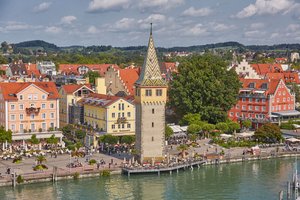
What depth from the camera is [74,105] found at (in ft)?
219

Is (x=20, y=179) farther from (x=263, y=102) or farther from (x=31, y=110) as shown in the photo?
(x=263, y=102)

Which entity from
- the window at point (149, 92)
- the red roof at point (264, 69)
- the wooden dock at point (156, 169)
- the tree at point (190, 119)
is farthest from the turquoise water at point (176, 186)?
the red roof at point (264, 69)

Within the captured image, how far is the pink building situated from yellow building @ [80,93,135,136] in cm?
482

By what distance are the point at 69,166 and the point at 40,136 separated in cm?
1145

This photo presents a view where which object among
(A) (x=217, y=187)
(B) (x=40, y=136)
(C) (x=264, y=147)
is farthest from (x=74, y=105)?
(A) (x=217, y=187)

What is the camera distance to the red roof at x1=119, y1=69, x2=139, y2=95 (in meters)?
74.5

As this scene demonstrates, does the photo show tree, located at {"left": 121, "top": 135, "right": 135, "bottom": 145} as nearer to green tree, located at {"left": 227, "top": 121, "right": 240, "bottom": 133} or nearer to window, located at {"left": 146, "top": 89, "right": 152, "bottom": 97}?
window, located at {"left": 146, "top": 89, "right": 152, "bottom": 97}

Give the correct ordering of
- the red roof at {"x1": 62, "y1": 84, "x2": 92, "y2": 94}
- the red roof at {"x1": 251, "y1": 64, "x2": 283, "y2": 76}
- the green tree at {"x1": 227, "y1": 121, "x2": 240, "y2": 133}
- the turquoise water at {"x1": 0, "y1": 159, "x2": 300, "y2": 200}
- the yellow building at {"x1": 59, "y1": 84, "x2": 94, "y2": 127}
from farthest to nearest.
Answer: the red roof at {"x1": 251, "y1": 64, "x2": 283, "y2": 76} < the red roof at {"x1": 62, "y1": 84, "x2": 92, "y2": 94} < the yellow building at {"x1": 59, "y1": 84, "x2": 94, "y2": 127} < the green tree at {"x1": 227, "y1": 121, "x2": 240, "y2": 133} < the turquoise water at {"x1": 0, "y1": 159, "x2": 300, "y2": 200}

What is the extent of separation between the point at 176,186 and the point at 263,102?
33.3 m

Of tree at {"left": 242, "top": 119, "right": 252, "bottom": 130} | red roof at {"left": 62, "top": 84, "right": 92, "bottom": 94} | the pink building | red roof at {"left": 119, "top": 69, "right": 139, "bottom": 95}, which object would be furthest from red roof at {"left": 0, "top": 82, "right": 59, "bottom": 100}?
tree at {"left": 242, "top": 119, "right": 252, "bottom": 130}

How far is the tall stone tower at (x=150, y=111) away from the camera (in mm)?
51281

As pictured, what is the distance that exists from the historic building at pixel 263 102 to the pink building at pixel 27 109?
90.2ft

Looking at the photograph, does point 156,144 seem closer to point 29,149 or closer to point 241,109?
point 29,149

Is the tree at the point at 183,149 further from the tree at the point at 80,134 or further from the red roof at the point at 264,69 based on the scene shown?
the red roof at the point at 264,69
